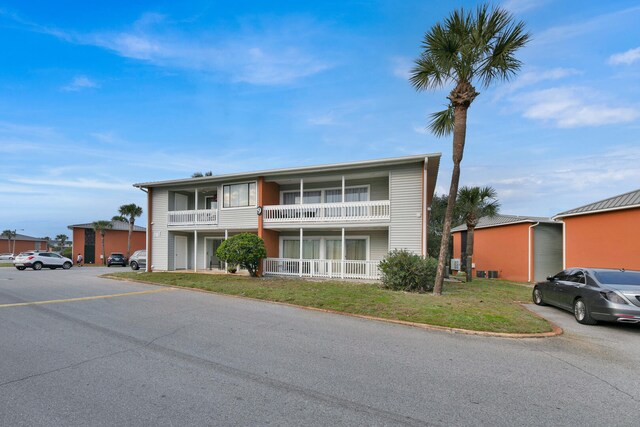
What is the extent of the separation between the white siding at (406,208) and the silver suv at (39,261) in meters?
29.3

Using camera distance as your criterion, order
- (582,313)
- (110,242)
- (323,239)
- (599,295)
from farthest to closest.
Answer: (110,242), (323,239), (582,313), (599,295)

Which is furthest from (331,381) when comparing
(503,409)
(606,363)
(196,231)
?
(196,231)

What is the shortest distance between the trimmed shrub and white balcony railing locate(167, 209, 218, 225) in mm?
11661

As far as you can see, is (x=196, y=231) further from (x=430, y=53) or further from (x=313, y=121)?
(x=430, y=53)

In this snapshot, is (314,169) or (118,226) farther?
(118,226)

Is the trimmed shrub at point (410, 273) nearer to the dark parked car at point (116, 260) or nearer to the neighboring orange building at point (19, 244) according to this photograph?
the dark parked car at point (116, 260)

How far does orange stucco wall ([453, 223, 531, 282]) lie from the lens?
20781mm

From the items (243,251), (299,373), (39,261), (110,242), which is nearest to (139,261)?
(39,261)

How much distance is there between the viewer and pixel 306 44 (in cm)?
1477

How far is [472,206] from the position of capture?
19141 millimetres

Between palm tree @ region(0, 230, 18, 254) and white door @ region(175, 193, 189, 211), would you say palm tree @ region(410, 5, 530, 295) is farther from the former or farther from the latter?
palm tree @ region(0, 230, 18, 254)

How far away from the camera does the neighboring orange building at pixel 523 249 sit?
20.2 meters

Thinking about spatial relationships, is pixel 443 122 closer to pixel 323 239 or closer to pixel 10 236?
pixel 323 239

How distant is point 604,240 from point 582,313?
8626mm
